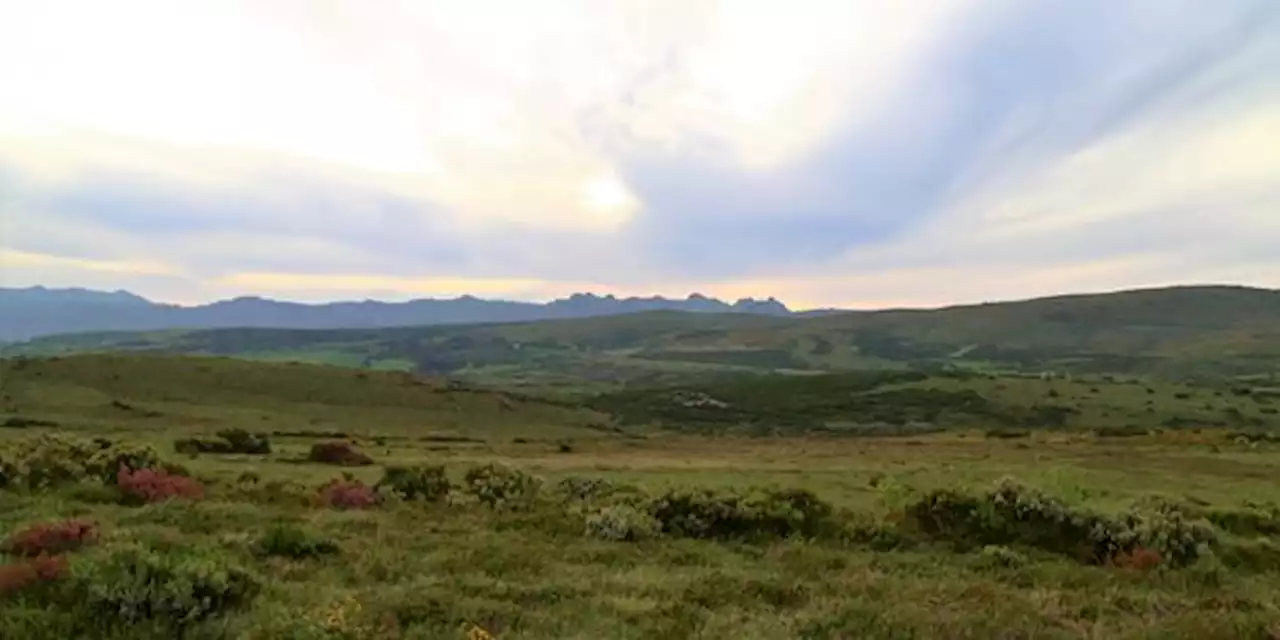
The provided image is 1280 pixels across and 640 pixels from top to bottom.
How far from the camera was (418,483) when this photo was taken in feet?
76.7

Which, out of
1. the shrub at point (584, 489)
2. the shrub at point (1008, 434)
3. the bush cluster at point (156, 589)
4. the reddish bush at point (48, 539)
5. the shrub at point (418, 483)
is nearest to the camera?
the bush cluster at point (156, 589)

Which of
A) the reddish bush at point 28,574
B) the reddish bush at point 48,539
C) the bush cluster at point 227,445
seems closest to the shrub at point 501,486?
the reddish bush at point 48,539

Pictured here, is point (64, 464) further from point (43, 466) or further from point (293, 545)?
point (293, 545)

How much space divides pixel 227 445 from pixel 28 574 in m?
29.4

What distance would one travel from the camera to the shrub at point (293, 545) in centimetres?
1440

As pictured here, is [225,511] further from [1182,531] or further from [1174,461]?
[1174,461]

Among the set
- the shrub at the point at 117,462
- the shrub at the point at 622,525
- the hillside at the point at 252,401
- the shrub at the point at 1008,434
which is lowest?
the shrub at the point at 1008,434

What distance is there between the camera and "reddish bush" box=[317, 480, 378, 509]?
2069 centimetres

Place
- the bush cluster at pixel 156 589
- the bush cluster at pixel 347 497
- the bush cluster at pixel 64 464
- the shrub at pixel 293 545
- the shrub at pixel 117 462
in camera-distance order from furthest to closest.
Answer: the shrub at pixel 117 462 → the bush cluster at pixel 64 464 → the bush cluster at pixel 347 497 → the shrub at pixel 293 545 → the bush cluster at pixel 156 589

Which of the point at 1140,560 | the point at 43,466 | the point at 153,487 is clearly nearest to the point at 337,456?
the point at 43,466

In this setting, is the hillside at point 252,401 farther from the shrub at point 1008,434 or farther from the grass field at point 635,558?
the shrub at point 1008,434

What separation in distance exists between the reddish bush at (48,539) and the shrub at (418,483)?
8.28 m

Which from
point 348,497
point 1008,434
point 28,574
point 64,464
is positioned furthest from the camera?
point 1008,434

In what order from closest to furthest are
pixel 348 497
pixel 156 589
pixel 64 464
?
pixel 156 589 < pixel 348 497 < pixel 64 464
